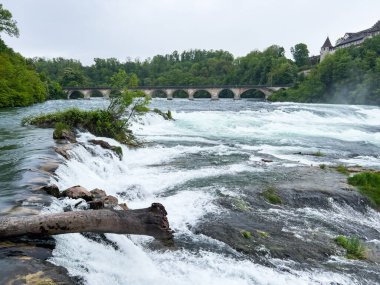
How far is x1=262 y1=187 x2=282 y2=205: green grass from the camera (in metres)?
10.8

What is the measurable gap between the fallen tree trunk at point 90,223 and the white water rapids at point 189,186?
39 cm

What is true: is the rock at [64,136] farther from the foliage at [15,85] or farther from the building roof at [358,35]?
the building roof at [358,35]

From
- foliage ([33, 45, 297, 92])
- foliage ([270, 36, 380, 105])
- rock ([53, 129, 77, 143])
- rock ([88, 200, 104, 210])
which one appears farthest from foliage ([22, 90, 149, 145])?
foliage ([33, 45, 297, 92])

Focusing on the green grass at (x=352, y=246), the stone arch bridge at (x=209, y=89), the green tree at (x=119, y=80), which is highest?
the green tree at (x=119, y=80)

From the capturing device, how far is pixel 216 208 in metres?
9.76

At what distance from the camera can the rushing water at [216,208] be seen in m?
6.30

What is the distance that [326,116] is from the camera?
136 ft

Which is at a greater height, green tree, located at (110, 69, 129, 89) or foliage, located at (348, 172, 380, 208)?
green tree, located at (110, 69, 129, 89)

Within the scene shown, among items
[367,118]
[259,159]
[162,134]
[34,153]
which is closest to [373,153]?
[259,159]

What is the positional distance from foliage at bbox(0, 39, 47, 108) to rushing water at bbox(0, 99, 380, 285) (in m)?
20.3

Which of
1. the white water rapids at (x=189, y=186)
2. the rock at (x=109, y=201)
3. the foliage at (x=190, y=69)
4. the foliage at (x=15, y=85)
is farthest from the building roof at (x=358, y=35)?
the rock at (x=109, y=201)

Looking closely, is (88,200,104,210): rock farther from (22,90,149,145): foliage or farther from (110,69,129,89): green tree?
(110,69,129,89): green tree

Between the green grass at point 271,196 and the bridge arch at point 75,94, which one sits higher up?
the green grass at point 271,196

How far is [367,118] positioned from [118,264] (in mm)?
42514
